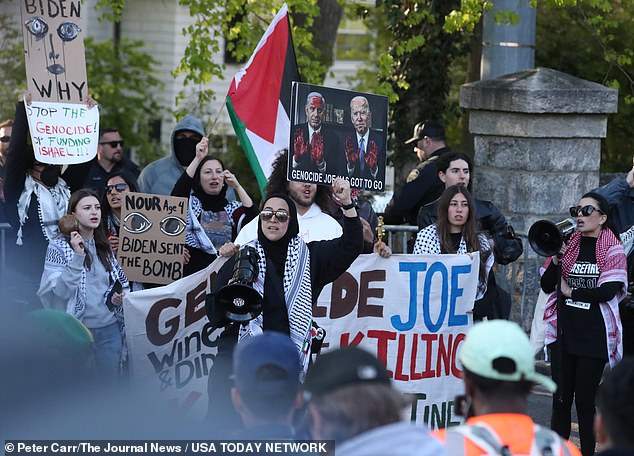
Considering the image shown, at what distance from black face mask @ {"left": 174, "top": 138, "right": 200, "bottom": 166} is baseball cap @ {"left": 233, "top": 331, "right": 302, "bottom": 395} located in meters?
6.33

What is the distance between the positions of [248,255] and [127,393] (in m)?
1.55

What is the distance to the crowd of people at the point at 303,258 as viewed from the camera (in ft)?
12.3

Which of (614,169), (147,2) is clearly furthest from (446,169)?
(147,2)

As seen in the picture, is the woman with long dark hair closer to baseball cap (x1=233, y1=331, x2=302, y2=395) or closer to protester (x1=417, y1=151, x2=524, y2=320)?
protester (x1=417, y1=151, x2=524, y2=320)

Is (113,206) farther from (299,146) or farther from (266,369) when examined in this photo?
(266,369)

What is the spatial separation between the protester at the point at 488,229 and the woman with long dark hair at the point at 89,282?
2249 millimetres

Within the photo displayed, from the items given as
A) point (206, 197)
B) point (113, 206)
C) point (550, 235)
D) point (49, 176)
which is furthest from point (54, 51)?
point (550, 235)

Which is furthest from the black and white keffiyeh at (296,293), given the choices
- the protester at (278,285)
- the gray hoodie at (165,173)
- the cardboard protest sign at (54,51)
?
the gray hoodie at (165,173)

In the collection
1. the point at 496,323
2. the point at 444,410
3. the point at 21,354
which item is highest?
the point at 496,323

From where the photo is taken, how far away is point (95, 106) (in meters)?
9.14

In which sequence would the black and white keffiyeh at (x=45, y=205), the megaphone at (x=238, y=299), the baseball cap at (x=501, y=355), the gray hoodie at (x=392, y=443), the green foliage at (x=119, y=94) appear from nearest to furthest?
the gray hoodie at (x=392, y=443) → the baseball cap at (x=501, y=355) → the megaphone at (x=238, y=299) → the black and white keffiyeh at (x=45, y=205) → the green foliage at (x=119, y=94)

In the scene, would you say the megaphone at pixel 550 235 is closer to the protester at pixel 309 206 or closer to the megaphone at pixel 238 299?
the protester at pixel 309 206

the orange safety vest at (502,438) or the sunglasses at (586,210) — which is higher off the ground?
the sunglasses at (586,210)

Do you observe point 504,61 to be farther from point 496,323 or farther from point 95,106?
point 496,323
